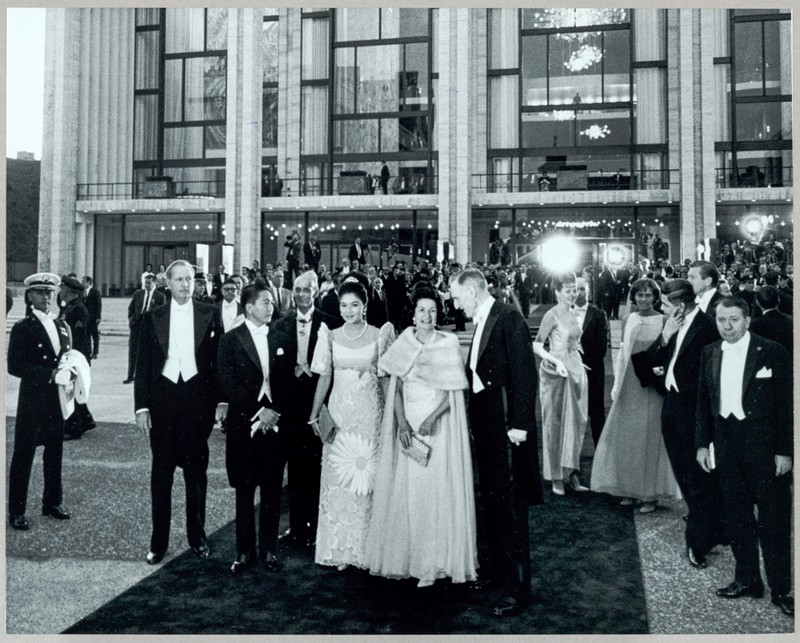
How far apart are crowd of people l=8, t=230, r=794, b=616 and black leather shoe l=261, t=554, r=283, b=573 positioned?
16mm

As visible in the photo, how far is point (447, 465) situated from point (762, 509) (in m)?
1.53

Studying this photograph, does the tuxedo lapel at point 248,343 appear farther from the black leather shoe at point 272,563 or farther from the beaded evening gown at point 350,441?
the black leather shoe at point 272,563

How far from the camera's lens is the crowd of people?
11.8 ft

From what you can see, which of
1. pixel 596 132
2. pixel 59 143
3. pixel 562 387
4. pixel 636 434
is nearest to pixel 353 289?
pixel 562 387

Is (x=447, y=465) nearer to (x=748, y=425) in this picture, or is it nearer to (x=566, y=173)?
(x=748, y=425)

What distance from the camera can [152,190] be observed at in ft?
71.1

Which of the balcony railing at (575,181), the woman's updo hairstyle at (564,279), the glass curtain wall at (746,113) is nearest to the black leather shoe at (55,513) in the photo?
the woman's updo hairstyle at (564,279)

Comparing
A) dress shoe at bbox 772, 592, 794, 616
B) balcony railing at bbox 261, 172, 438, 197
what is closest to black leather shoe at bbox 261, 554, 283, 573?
dress shoe at bbox 772, 592, 794, 616

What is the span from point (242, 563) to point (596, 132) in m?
21.0

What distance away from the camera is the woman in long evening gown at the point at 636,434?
4910mm

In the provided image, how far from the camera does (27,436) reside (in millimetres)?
4418

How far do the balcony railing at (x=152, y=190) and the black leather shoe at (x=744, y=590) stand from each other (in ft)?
60.4

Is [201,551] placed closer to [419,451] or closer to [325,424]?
[325,424]

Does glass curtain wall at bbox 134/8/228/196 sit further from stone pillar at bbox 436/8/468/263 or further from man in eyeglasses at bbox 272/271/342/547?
man in eyeglasses at bbox 272/271/342/547
